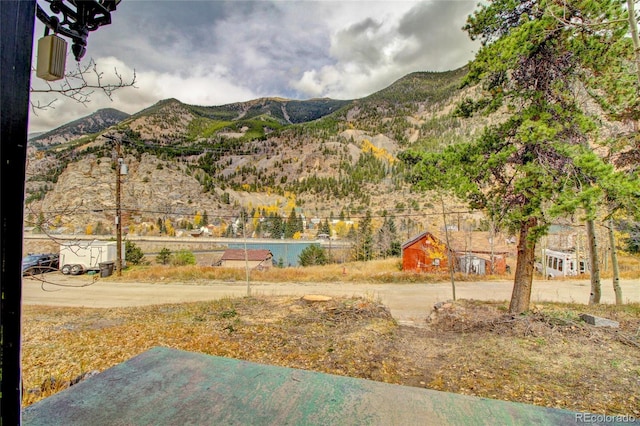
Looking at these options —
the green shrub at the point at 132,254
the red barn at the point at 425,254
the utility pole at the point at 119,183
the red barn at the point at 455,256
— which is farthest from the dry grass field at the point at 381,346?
the red barn at the point at 455,256

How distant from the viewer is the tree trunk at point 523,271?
789cm

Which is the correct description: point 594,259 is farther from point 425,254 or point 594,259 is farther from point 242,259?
point 242,259

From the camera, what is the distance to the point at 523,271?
8.17 meters

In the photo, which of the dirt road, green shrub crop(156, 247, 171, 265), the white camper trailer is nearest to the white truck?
the dirt road

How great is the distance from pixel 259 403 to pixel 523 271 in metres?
8.96

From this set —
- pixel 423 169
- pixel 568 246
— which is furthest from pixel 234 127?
pixel 423 169

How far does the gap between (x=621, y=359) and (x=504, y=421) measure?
610 cm

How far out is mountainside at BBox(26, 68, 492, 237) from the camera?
231ft

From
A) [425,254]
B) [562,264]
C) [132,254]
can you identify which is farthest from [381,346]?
[562,264]

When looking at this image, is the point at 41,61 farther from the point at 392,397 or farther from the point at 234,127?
the point at 234,127

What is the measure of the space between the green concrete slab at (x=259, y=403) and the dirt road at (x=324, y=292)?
11738mm

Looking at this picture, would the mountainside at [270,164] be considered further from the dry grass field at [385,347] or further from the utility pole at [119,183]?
the dry grass field at [385,347]

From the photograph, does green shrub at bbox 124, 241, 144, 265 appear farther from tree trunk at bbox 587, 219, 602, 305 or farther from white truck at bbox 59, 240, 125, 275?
tree trunk at bbox 587, 219, 602, 305

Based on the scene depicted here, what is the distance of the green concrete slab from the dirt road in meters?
11.7
